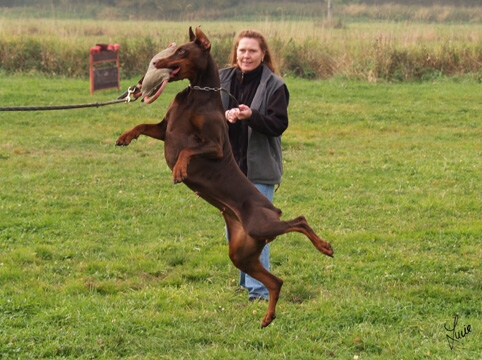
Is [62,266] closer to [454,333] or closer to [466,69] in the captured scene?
[454,333]

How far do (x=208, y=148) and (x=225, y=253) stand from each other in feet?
9.82

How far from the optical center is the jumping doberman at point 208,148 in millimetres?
4016

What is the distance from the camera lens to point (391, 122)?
13859mm

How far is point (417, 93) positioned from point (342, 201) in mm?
9004

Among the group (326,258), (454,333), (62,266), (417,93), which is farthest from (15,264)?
(417,93)

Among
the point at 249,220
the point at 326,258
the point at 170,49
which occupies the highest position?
the point at 170,49

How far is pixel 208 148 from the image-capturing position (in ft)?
13.1

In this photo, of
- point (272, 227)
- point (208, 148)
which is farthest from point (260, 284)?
point (208, 148)

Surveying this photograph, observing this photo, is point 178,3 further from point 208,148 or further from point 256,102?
point 208,148

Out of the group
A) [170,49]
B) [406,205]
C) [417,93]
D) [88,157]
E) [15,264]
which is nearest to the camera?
[170,49]

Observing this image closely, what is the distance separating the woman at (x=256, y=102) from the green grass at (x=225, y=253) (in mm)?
1084

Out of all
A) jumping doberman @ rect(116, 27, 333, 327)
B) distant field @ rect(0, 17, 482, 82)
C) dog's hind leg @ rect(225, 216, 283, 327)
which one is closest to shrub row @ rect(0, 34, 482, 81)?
distant field @ rect(0, 17, 482, 82)

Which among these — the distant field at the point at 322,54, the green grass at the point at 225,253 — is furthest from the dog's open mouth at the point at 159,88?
the distant field at the point at 322,54

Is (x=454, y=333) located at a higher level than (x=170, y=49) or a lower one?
lower
